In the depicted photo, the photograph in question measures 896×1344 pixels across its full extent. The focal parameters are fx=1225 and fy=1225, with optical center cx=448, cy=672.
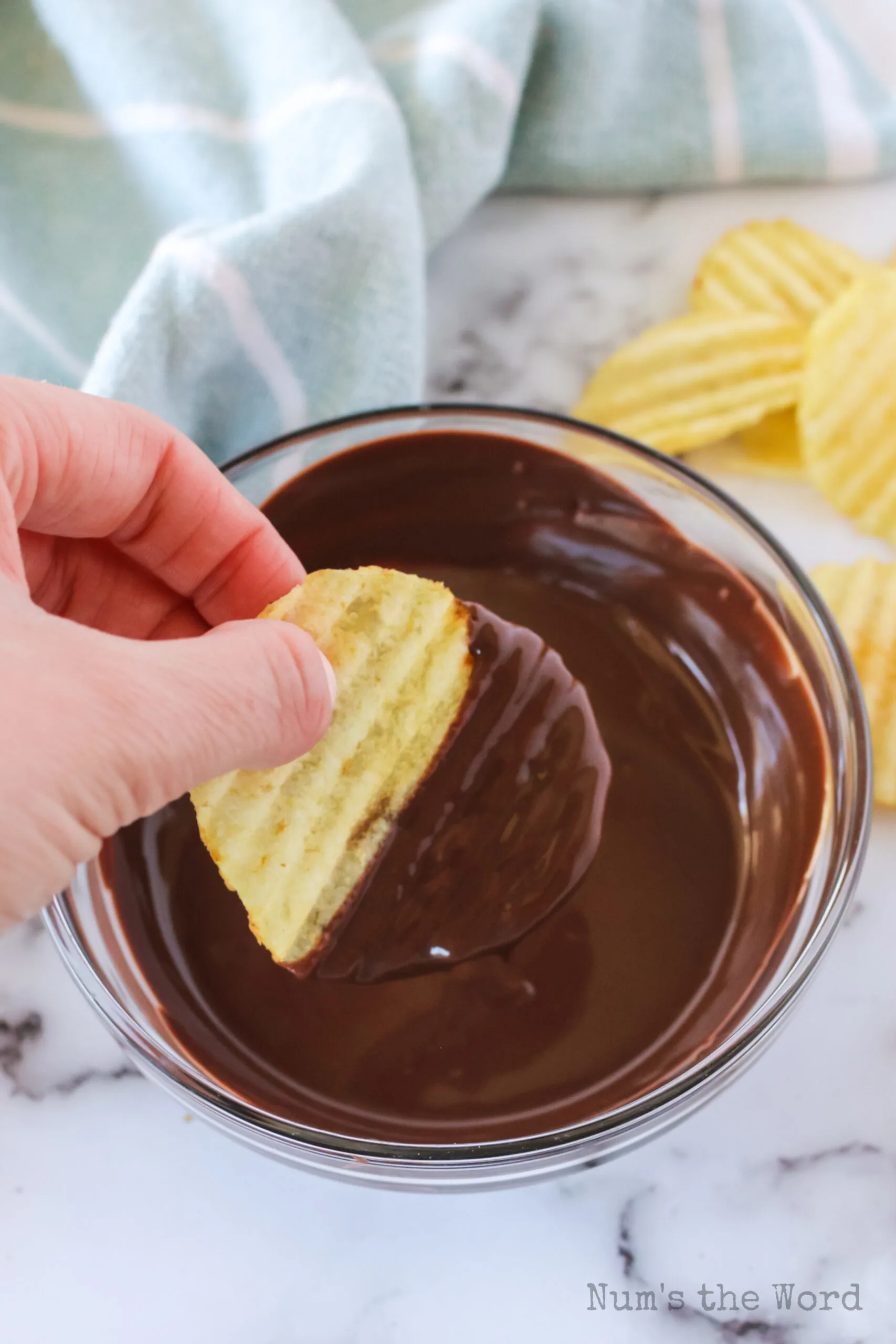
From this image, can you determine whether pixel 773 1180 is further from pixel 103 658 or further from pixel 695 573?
pixel 103 658

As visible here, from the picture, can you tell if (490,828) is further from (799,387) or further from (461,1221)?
(799,387)

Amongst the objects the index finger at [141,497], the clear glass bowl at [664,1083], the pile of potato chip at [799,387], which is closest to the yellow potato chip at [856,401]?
the pile of potato chip at [799,387]

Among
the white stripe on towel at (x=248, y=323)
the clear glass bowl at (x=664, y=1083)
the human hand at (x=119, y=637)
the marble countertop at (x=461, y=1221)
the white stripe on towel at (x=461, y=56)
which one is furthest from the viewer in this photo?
the white stripe on towel at (x=461, y=56)

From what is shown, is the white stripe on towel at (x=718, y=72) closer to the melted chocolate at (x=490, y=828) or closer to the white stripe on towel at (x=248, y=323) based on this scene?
the white stripe on towel at (x=248, y=323)

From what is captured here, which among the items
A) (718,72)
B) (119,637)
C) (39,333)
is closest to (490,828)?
(119,637)

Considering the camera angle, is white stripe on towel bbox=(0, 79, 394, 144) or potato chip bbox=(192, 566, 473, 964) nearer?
potato chip bbox=(192, 566, 473, 964)

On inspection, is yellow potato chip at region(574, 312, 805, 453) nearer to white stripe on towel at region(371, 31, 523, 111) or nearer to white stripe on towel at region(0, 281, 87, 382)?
white stripe on towel at region(371, 31, 523, 111)

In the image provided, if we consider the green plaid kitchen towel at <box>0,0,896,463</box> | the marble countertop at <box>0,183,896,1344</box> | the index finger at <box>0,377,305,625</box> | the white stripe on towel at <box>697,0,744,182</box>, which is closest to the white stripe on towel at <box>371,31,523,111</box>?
the green plaid kitchen towel at <box>0,0,896,463</box>
